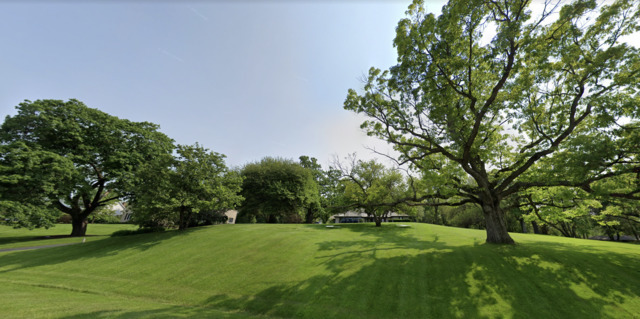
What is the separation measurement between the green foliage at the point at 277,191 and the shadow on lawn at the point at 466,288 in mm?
25828

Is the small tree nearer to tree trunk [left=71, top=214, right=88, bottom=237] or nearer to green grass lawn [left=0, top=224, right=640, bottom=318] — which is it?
green grass lawn [left=0, top=224, right=640, bottom=318]

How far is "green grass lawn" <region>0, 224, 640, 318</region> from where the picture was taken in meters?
8.35

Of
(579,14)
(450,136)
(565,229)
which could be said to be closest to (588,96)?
(579,14)

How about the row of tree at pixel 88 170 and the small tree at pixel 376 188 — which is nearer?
the row of tree at pixel 88 170

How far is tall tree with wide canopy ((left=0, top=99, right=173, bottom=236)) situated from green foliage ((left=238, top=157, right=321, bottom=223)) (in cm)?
1500

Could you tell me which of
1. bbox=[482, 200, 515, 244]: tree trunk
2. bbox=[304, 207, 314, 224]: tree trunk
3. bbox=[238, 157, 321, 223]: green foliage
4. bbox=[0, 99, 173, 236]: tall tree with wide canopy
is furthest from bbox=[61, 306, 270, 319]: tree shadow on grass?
bbox=[304, 207, 314, 224]: tree trunk

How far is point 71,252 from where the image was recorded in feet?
63.9

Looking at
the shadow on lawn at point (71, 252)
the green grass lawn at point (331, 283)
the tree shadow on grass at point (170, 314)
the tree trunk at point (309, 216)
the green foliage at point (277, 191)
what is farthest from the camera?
the tree trunk at point (309, 216)

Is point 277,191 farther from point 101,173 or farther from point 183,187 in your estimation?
point 101,173

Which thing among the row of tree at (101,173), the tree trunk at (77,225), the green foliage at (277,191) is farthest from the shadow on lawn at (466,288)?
the tree trunk at (77,225)

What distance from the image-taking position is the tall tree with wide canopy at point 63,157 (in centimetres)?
2205

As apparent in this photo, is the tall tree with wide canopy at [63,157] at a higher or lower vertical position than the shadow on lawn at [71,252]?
higher

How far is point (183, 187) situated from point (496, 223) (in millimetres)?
28658

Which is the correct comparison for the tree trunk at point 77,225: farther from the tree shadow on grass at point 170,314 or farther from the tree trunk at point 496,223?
the tree trunk at point 496,223
